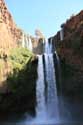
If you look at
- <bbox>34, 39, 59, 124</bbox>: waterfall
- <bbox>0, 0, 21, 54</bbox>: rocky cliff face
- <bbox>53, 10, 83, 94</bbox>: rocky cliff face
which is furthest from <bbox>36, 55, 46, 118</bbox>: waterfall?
→ <bbox>0, 0, 21, 54</bbox>: rocky cliff face

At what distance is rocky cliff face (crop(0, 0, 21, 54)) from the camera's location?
41713 mm

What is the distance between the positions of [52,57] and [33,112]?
7289 millimetres

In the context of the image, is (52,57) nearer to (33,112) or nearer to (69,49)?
(69,49)

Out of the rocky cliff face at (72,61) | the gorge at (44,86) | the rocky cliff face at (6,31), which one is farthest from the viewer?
the rocky cliff face at (6,31)

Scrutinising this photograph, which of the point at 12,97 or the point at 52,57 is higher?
the point at 52,57

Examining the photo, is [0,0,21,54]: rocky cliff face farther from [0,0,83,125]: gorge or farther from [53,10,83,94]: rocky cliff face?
[53,10,83,94]: rocky cliff face

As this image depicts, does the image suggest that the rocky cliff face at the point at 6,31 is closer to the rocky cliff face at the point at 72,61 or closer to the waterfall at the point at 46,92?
the waterfall at the point at 46,92

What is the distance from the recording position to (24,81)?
121ft

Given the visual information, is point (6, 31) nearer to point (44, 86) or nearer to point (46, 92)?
point (44, 86)

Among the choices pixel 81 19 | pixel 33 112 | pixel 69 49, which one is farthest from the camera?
pixel 81 19

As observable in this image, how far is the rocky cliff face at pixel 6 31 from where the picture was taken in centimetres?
4171

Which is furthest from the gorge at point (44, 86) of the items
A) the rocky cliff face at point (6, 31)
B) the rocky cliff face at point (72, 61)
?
the rocky cliff face at point (6, 31)

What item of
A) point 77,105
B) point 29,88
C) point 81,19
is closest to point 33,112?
point 29,88

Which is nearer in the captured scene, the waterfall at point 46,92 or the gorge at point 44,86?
the waterfall at point 46,92
